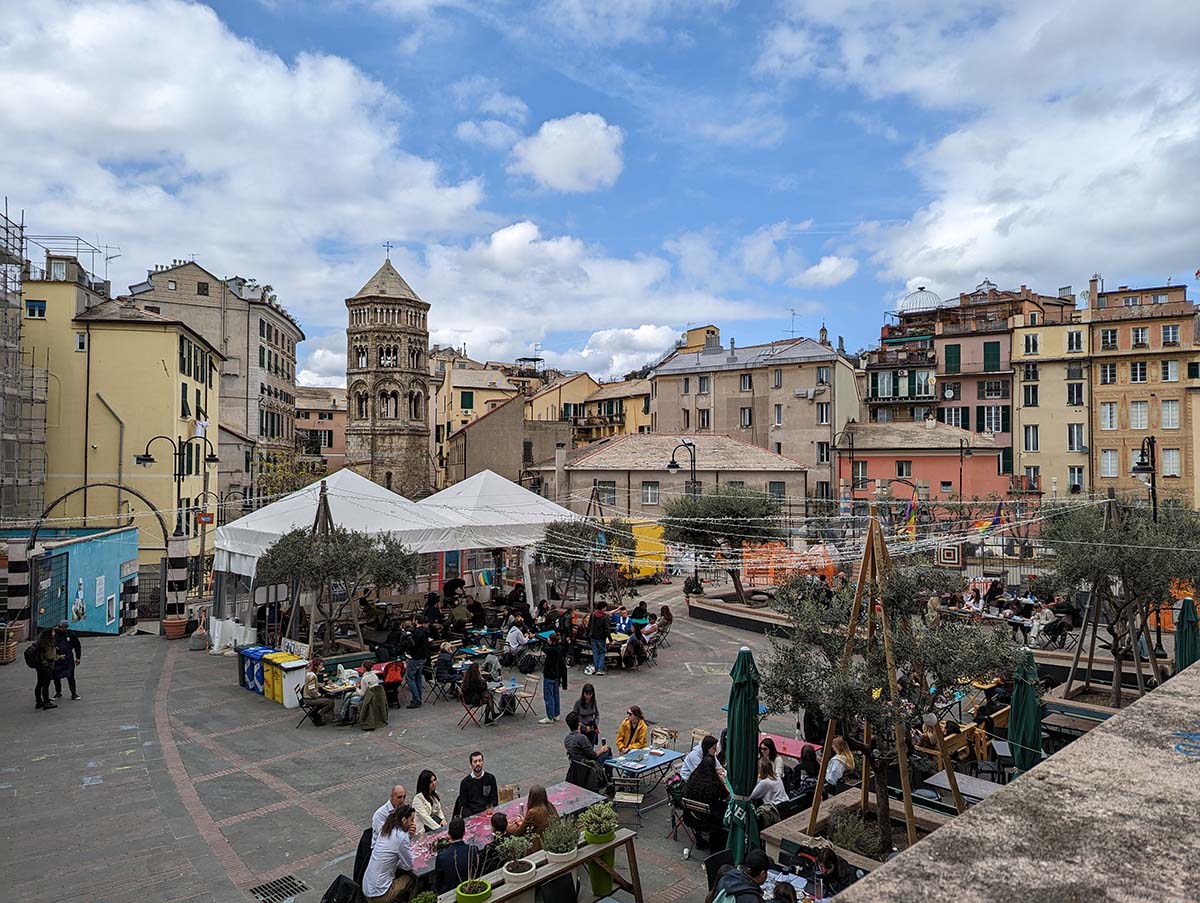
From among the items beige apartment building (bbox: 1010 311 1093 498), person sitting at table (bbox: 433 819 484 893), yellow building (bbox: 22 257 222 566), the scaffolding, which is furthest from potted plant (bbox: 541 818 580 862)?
beige apartment building (bbox: 1010 311 1093 498)

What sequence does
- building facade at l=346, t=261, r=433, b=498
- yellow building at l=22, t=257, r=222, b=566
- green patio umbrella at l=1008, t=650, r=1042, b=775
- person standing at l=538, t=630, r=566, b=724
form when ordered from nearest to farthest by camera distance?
green patio umbrella at l=1008, t=650, r=1042, b=775 < person standing at l=538, t=630, r=566, b=724 < yellow building at l=22, t=257, r=222, b=566 < building facade at l=346, t=261, r=433, b=498

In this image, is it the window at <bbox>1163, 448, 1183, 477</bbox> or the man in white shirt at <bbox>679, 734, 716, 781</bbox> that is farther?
the window at <bbox>1163, 448, 1183, 477</bbox>

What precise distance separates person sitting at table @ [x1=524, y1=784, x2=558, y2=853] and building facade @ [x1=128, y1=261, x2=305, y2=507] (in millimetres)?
49434

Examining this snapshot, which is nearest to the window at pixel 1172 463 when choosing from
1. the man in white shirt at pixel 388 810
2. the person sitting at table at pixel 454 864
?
the person sitting at table at pixel 454 864

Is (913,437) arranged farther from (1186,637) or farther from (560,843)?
(560,843)

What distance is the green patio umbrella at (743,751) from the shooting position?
8047mm

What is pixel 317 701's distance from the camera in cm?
1415

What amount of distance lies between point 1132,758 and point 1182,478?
1941 inches

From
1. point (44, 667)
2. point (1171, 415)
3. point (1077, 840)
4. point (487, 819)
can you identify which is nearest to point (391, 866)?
point (487, 819)

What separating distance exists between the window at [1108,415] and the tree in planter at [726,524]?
28.7 m

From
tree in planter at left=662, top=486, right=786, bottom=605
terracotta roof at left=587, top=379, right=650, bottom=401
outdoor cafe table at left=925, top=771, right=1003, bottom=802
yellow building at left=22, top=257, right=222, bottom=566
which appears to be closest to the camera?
outdoor cafe table at left=925, top=771, right=1003, bottom=802

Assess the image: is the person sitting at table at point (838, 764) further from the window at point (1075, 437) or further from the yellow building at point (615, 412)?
the yellow building at point (615, 412)

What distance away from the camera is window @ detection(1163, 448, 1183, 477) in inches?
1715

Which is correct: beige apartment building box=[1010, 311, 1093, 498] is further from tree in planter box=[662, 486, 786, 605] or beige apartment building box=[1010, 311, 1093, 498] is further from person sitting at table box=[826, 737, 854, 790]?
person sitting at table box=[826, 737, 854, 790]
